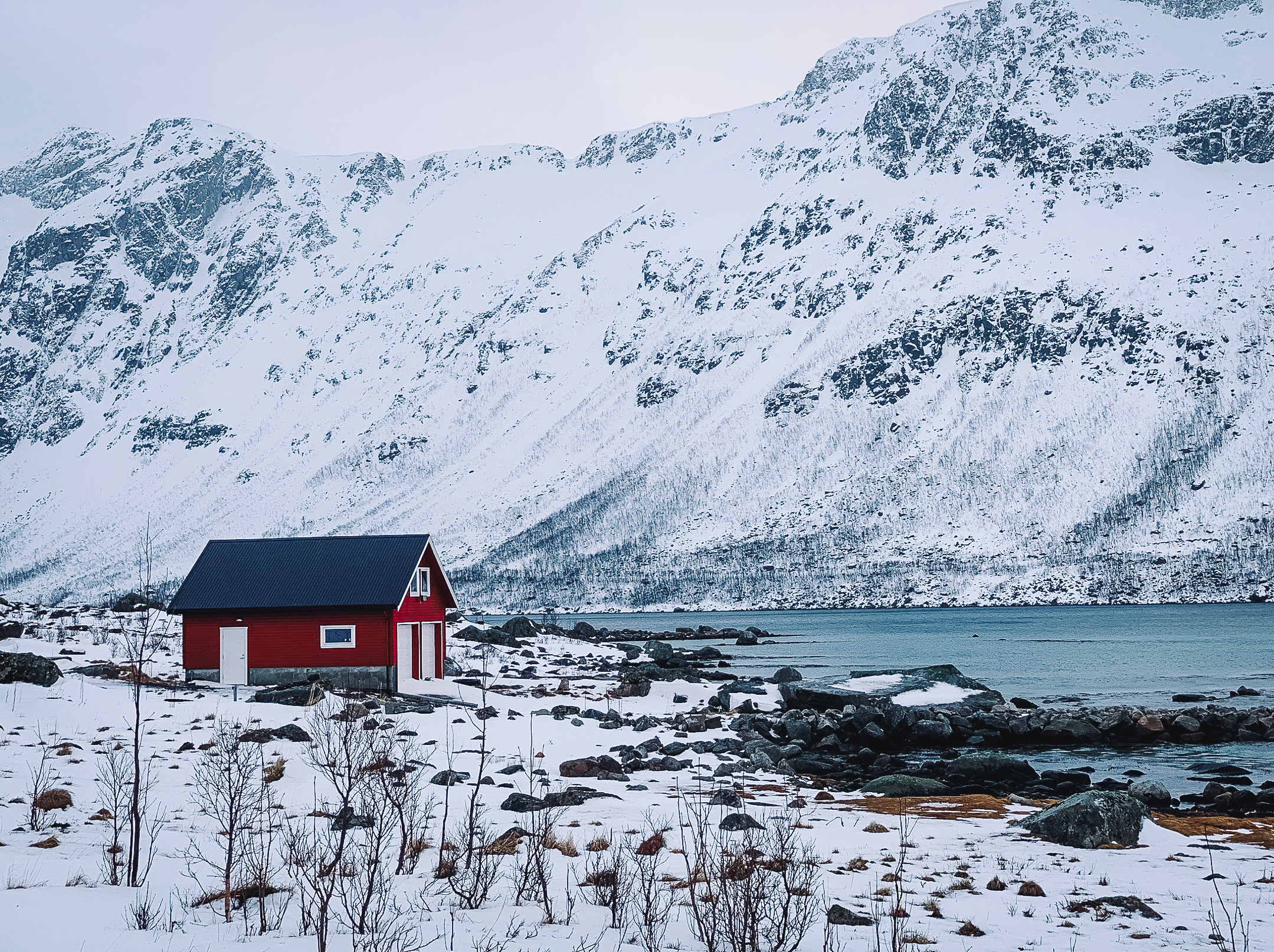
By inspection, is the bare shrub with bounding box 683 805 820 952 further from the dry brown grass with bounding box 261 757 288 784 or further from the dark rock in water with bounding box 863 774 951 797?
the dark rock in water with bounding box 863 774 951 797

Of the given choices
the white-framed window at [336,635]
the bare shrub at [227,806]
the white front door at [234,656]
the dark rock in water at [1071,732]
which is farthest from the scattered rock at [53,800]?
the dark rock in water at [1071,732]

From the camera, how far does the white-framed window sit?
3366cm

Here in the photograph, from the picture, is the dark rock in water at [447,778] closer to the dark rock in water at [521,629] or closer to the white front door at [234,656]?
the white front door at [234,656]

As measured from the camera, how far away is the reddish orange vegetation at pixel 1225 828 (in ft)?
56.6

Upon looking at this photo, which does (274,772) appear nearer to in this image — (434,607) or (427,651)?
(427,651)

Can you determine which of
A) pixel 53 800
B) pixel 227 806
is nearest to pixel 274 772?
pixel 227 806

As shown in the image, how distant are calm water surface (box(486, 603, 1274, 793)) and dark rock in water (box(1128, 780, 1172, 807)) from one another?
2.87 meters

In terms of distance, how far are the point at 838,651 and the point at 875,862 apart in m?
62.2

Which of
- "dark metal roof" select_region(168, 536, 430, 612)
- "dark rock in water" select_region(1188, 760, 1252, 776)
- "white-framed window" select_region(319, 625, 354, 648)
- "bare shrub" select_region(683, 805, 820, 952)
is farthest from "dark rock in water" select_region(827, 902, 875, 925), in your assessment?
"white-framed window" select_region(319, 625, 354, 648)

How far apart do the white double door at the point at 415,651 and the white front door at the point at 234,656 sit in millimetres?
5010

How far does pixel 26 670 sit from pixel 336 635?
9.75 m

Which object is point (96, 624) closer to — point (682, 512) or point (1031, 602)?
point (1031, 602)

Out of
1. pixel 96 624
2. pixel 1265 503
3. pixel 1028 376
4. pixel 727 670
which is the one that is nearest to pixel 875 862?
pixel 96 624

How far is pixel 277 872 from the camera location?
495 inches
